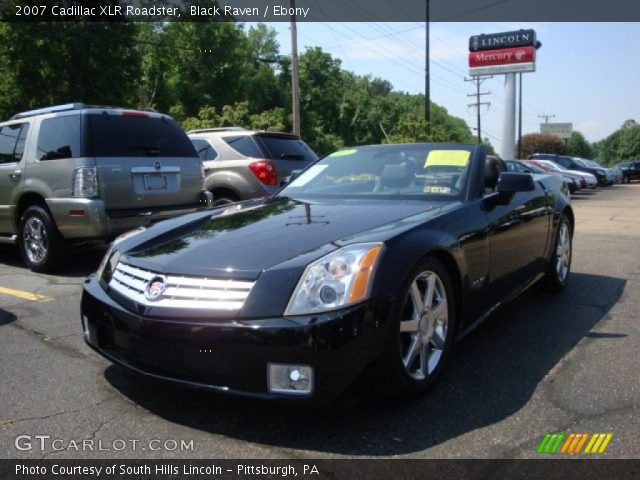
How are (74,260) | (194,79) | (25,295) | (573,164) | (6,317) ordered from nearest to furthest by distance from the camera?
(6,317)
(25,295)
(74,260)
(573,164)
(194,79)

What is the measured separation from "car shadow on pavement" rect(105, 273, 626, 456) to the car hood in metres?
0.59

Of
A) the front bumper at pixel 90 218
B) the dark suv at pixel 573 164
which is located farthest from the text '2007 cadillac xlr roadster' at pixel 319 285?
the dark suv at pixel 573 164

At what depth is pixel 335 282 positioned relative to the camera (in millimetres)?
2525

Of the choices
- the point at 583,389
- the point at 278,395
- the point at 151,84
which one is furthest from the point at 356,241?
the point at 151,84

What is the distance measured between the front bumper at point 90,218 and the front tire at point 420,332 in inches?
141

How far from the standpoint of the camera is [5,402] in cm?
295

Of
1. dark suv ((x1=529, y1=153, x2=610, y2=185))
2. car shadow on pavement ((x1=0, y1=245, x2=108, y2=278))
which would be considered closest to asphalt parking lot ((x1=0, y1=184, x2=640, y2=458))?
car shadow on pavement ((x1=0, y1=245, x2=108, y2=278))

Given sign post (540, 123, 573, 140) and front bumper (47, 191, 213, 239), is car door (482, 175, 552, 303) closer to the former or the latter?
front bumper (47, 191, 213, 239)

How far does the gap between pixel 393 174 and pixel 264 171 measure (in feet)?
13.0

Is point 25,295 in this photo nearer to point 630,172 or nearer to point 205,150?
point 205,150

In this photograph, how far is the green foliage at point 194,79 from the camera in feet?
47.3

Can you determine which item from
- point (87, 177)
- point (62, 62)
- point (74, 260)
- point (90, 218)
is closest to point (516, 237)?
point (90, 218)

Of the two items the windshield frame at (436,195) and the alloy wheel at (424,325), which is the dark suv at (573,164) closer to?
the windshield frame at (436,195)

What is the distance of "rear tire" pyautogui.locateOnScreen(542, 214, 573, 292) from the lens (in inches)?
201
